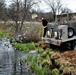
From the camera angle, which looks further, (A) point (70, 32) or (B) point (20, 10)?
(B) point (20, 10)

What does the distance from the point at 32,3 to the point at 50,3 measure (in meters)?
36.5

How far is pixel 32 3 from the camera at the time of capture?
34.7m

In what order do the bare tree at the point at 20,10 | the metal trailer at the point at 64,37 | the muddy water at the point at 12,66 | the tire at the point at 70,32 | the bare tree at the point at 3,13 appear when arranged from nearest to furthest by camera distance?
the muddy water at the point at 12,66
the metal trailer at the point at 64,37
the tire at the point at 70,32
the bare tree at the point at 20,10
the bare tree at the point at 3,13

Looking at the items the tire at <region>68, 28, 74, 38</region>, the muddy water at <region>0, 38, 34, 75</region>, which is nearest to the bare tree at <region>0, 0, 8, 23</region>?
the tire at <region>68, 28, 74, 38</region>

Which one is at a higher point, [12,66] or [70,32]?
[70,32]

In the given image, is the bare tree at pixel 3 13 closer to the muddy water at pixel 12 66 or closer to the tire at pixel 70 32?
the tire at pixel 70 32

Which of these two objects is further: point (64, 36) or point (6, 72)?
point (64, 36)

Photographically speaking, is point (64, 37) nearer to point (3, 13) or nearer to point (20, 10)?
point (20, 10)

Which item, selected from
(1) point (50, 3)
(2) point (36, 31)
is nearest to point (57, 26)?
(2) point (36, 31)

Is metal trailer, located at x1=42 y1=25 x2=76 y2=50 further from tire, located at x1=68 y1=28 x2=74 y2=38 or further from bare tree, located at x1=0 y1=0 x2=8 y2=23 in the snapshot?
bare tree, located at x1=0 y1=0 x2=8 y2=23

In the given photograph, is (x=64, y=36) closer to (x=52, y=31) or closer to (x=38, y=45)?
(x=52, y=31)

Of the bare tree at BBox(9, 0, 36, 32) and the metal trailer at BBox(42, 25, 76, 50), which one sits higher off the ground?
the bare tree at BBox(9, 0, 36, 32)

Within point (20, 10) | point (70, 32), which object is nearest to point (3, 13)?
point (20, 10)

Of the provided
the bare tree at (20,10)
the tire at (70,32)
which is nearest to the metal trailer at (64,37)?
the tire at (70,32)
